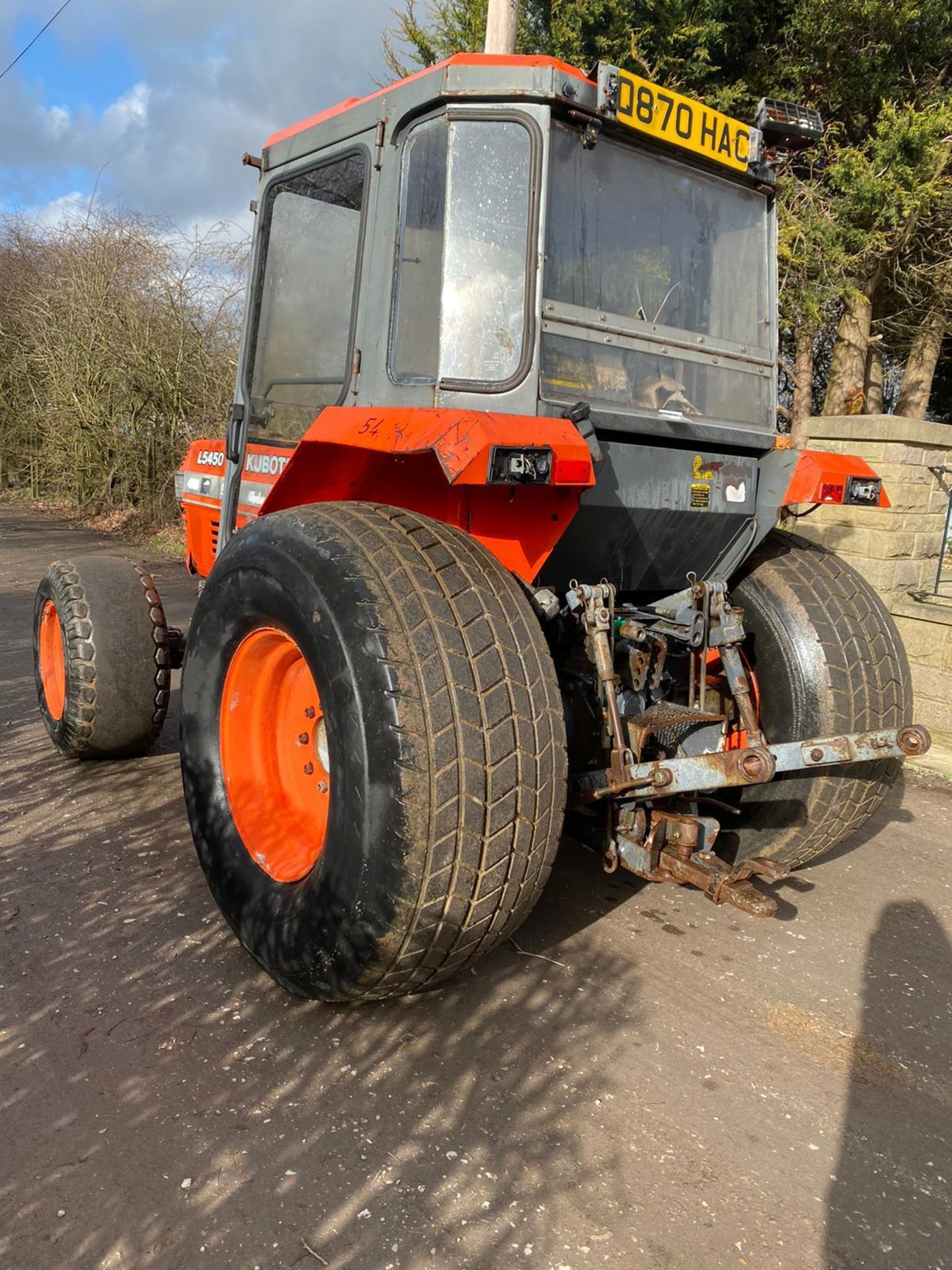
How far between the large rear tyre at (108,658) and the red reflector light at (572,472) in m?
2.50

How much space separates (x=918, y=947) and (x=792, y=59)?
8952 mm

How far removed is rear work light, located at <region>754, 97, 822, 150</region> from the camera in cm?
340

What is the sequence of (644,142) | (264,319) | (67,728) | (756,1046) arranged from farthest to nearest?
→ (67,728) → (264,319) → (644,142) → (756,1046)

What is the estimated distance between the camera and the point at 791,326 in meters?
9.19

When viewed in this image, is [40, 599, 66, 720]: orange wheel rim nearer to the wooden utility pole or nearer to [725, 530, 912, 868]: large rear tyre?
[725, 530, 912, 868]: large rear tyre

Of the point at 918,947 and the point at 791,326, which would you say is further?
the point at 791,326

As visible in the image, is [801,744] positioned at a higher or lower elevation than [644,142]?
lower

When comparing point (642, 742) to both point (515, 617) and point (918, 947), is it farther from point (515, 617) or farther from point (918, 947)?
point (918, 947)

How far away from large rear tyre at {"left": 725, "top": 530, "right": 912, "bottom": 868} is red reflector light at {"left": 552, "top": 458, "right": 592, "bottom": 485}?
1.28 metres

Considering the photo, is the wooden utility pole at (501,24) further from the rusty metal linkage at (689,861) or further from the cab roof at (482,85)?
the rusty metal linkage at (689,861)

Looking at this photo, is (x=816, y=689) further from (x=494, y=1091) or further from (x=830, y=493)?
(x=494, y=1091)

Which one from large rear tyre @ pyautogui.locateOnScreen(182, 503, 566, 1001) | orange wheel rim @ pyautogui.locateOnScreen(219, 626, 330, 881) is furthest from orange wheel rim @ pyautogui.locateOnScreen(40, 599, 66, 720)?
large rear tyre @ pyautogui.locateOnScreen(182, 503, 566, 1001)

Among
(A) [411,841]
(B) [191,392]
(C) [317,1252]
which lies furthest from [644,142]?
(B) [191,392]

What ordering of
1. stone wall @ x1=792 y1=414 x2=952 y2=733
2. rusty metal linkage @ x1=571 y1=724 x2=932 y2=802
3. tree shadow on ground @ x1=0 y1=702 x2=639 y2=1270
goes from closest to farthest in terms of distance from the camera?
tree shadow on ground @ x1=0 y1=702 x2=639 y2=1270, rusty metal linkage @ x1=571 y1=724 x2=932 y2=802, stone wall @ x1=792 y1=414 x2=952 y2=733
